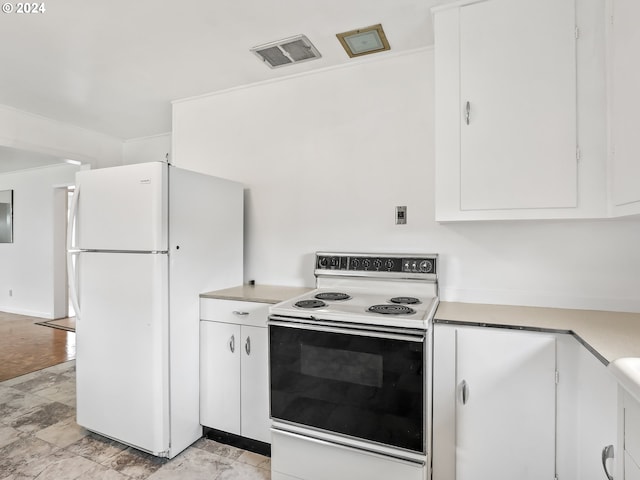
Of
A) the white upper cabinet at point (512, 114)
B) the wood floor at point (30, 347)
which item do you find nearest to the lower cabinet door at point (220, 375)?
the white upper cabinet at point (512, 114)

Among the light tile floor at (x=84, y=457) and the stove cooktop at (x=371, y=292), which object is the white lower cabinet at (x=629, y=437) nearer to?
the stove cooktop at (x=371, y=292)

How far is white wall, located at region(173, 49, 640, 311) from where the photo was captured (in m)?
1.93

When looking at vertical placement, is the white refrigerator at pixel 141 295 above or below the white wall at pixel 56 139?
below

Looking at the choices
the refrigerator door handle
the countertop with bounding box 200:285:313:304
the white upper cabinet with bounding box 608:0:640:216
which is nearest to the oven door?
the countertop with bounding box 200:285:313:304

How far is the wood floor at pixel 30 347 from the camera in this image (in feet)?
11.5

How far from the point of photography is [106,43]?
7.08ft

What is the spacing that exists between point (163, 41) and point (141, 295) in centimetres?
151

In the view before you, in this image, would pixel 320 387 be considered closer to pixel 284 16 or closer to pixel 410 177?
pixel 410 177

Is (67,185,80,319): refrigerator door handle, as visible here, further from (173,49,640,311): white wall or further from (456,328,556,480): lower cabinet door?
(456,328,556,480): lower cabinet door

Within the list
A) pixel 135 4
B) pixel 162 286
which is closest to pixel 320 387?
pixel 162 286

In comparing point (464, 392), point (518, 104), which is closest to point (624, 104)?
point (518, 104)

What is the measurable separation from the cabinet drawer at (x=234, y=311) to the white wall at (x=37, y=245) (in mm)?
4354

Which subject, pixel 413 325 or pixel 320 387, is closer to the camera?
pixel 413 325

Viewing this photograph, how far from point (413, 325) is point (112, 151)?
4027 millimetres
